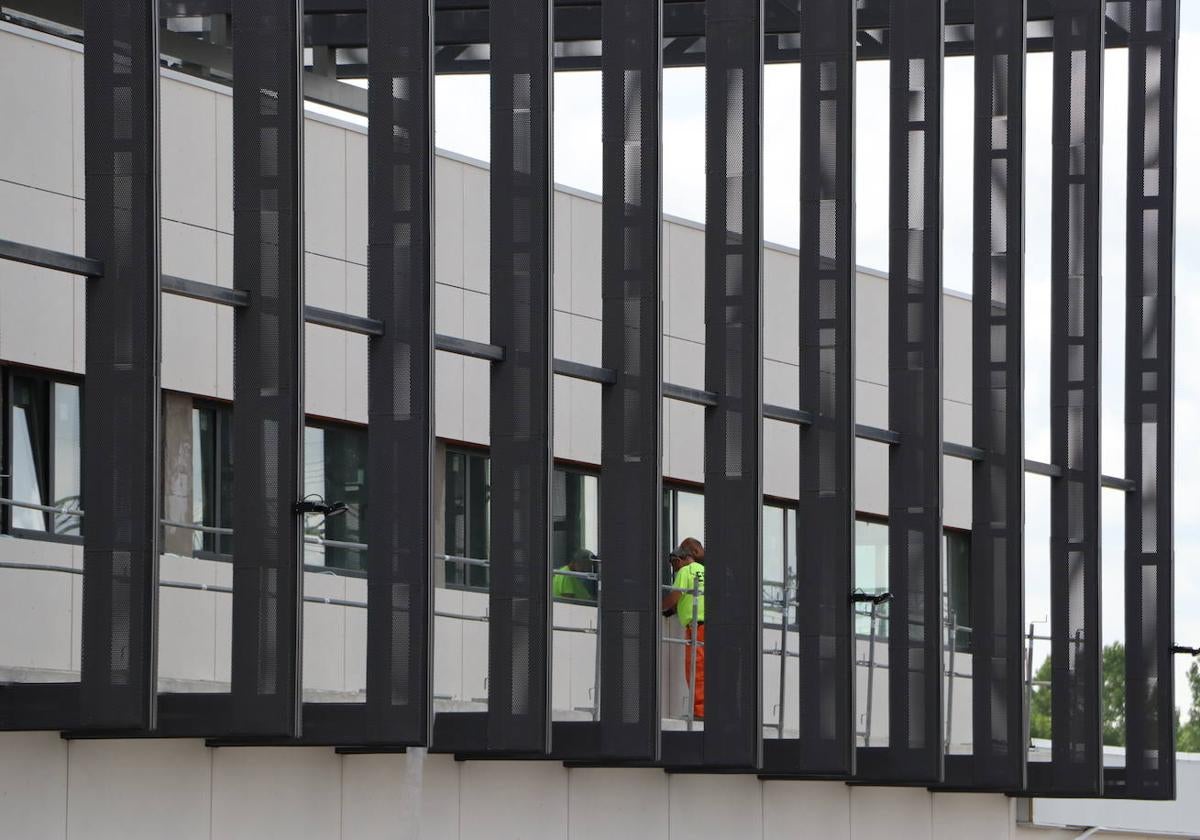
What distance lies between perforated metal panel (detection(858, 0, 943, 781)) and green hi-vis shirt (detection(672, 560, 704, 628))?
6.32 feet

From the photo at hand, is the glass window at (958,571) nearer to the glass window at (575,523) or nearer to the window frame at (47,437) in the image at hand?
the glass window at (575,523)

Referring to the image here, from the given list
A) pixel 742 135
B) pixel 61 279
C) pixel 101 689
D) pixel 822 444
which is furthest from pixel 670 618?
pixel 101 689

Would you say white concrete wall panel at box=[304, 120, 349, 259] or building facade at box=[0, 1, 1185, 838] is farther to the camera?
white concrete wall panel at box=[304, 120, 349, 259]

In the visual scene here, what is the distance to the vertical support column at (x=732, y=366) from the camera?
57.5 feet

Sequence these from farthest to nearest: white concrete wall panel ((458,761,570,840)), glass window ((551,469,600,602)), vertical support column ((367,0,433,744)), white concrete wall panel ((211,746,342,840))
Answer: glass window ((551,469,600,602)) < white concrete wall panel ((458,761,570,840)) < white concrete wall panel ((211,746,342,840)) < vertical support column ((367,0,433,744))

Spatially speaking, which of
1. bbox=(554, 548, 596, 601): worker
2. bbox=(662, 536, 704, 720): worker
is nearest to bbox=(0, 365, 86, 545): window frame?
bbox=(662, 536, 704, 720): worker

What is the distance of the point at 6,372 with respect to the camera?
17516mm

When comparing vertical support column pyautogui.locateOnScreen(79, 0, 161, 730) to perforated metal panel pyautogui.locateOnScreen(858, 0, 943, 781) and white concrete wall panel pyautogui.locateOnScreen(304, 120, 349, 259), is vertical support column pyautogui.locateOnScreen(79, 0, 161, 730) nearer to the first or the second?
white concrete wall panel pyautogui.locateOnScreen(304, 120, 349, 259)

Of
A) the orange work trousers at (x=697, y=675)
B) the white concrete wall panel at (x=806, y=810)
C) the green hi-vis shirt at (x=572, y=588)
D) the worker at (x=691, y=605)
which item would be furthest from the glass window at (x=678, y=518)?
the orange work trousers at (x=697, y=675)

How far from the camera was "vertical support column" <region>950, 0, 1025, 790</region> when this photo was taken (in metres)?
21.4

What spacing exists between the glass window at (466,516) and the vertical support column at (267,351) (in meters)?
8.64

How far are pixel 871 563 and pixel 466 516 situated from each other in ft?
27.3

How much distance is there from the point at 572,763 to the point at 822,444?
3.80 meters

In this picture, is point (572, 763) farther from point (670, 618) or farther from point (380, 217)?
point (380, 217)
